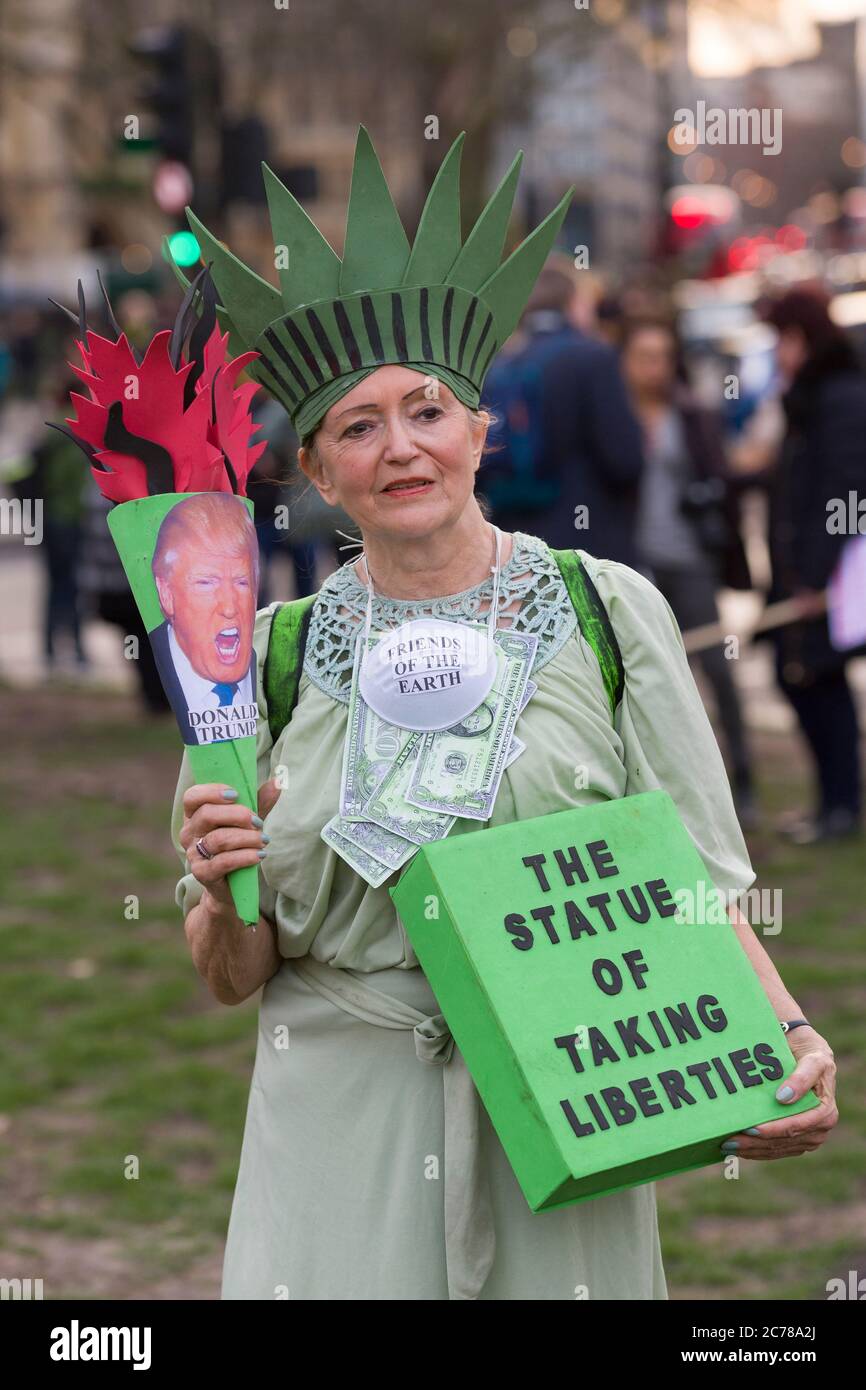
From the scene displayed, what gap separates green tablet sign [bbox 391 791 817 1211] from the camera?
223 cm

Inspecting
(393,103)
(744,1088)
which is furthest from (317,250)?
(393,103)

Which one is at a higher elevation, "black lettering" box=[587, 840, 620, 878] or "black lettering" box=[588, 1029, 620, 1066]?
"black lettering" box=[587, 840, 620, 878]

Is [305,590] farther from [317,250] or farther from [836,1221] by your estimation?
[836,1221]

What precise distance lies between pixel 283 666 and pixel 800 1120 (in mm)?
930

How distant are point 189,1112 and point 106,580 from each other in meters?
4.14

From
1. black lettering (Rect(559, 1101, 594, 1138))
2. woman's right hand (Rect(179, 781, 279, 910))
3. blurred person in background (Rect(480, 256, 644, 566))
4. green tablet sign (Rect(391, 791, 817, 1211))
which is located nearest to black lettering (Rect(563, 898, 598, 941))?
green tablet sign (Rect(391, 791, 817, 1211))

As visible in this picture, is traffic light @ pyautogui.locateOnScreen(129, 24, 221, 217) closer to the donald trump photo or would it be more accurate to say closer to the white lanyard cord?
the white lanyard cord

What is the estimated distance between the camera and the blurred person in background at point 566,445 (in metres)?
7.02

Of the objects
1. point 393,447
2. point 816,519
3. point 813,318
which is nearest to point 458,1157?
point 393,447

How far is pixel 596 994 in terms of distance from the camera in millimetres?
2311

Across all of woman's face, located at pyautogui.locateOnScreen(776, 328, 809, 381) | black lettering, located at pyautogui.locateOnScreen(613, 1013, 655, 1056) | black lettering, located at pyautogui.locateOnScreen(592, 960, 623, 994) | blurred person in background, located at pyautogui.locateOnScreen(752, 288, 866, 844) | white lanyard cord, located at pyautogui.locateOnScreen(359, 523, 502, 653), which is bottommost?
black lettering, located at pyautogui.locateOnScreen(613, 1013, 655, 1056)

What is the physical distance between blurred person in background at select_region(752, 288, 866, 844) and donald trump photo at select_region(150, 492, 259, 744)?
5111 millimetres

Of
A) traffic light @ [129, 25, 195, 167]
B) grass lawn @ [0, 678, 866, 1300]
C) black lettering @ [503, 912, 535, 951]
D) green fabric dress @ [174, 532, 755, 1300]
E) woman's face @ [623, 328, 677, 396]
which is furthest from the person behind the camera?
traffic light @ [129, 25, 195, 167]

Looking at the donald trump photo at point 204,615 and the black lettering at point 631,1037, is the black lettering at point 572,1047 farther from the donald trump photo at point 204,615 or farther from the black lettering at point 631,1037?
the donald trump photo at point 204,615
